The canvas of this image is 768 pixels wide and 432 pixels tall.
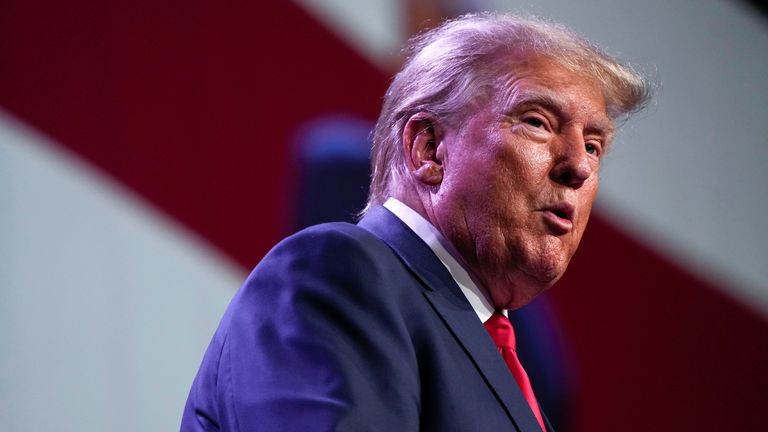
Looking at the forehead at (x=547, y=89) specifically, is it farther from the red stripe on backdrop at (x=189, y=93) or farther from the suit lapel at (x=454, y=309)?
the red stripe on backdrop at (x=189, y=93)

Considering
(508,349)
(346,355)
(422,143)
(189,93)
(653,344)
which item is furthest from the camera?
(653,344)

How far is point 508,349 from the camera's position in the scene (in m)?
1.48

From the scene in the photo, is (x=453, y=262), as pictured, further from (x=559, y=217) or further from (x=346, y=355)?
(x=346, y=355)

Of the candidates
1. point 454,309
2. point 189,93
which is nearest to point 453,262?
point 454,309

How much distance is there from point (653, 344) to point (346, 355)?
2490mm

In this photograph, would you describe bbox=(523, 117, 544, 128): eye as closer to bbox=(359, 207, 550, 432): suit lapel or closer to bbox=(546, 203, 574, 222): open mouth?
bbox=(546, 203, 574, 222): open mouth

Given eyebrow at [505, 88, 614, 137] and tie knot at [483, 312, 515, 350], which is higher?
eyebrow at [505, 88, 614, 137]

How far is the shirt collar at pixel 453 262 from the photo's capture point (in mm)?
1493

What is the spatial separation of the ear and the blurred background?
904 millimetres

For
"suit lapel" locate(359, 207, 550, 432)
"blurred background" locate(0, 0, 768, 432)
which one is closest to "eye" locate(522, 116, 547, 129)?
"suit lapel" locate(359, 207, 550, 432)

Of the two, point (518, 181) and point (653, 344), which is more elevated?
point (518, 181)

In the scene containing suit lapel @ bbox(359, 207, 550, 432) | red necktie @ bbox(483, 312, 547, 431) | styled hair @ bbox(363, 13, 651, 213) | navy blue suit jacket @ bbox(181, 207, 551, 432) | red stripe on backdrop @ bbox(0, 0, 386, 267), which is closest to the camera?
navy blue suit jacket @ bbox(181, 207, 551, 432)

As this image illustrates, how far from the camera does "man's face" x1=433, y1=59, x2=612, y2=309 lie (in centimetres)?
149

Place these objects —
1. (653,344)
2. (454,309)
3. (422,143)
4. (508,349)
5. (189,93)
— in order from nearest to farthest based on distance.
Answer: (454,309), (508,349), (422,143), (189,93), (653,344)
